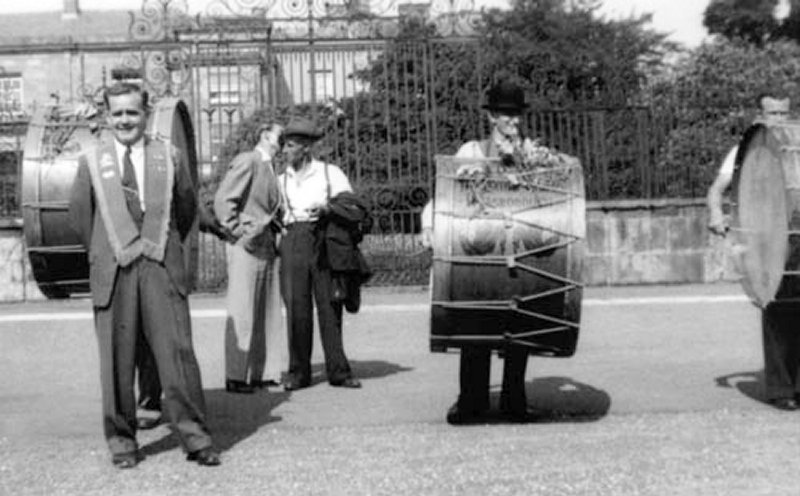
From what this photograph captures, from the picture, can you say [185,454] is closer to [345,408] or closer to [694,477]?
[345,408]

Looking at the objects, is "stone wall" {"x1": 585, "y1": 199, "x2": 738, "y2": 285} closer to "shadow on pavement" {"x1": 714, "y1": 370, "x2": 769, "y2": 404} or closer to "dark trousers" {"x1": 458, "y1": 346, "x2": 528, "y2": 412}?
"shadow on pavement" {"x1": 714, "y1": 370, "x2": 769, "y2": 404}

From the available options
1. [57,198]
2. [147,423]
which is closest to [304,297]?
[147,423]

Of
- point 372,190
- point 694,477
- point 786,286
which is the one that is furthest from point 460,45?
point 694,477

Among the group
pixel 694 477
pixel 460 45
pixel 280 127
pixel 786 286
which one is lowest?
pixel 694 477

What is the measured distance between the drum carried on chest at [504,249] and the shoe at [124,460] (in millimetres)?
1679

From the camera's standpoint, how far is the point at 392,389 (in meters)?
10.1

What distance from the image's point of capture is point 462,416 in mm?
8586

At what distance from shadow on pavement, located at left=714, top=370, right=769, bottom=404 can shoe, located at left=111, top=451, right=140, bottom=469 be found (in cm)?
386

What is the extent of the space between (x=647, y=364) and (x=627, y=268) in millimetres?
7200

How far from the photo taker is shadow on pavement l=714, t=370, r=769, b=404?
947cm

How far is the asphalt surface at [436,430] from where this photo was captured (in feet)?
23.1

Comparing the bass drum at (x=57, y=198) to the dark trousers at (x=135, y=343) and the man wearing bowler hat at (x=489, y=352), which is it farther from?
the man wearing bowler hat at (x=489, y=352)

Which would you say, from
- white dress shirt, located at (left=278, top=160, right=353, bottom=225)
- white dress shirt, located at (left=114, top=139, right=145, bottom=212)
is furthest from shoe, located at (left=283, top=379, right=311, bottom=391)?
white dress shirt, located at (left=114, top=139, right=145, bottom=212)

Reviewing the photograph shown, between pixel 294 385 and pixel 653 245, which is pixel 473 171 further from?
pixel 653 245
